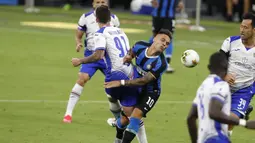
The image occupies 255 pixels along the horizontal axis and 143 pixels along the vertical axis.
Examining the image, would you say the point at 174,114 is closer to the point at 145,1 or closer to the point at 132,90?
the point at 132,90

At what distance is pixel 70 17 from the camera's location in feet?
120

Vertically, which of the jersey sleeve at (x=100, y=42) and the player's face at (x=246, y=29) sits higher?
the player's face at (x=246, y=29)

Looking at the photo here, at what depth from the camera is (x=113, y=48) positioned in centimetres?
1354

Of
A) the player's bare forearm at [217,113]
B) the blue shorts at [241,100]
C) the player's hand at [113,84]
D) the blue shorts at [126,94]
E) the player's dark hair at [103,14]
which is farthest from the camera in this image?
the player's dark hair at [103,14]

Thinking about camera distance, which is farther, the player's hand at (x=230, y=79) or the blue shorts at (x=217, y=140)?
the player's hand at (x=230, y=79)

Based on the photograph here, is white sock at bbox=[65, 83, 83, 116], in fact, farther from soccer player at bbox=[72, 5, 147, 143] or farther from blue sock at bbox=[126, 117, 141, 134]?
blue sock at bbox=[126, 117, 141, 134]

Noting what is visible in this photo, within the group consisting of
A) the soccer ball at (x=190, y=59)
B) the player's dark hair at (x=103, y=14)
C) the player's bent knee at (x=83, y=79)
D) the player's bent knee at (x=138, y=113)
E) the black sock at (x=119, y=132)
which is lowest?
the black sock at (x=119, y=132)

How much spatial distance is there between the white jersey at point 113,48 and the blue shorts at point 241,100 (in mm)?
1703

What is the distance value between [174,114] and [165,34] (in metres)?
4.68

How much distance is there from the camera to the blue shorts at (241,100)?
1288 centimetres

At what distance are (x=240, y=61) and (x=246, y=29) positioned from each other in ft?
1.98

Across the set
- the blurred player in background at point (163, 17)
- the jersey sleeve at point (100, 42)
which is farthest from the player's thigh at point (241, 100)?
the blurred player in background at point (163, 17)

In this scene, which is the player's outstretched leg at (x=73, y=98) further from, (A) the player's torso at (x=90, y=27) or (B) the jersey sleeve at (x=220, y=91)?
(B) the jersey sleeve at (x=220, y=91)

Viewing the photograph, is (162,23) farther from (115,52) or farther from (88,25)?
(115,52)
